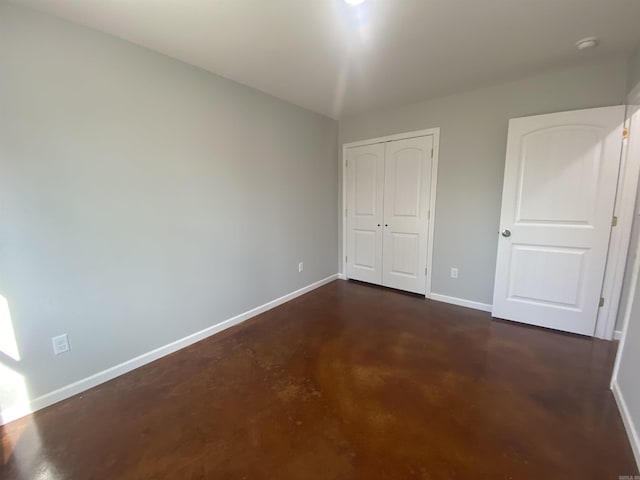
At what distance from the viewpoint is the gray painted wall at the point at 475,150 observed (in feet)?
7.76

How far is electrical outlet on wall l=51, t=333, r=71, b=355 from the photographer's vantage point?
1.71 m

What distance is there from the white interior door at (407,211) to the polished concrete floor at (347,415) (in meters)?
1.13

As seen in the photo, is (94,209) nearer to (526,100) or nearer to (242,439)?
(242,439)

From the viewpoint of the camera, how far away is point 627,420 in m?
1.48

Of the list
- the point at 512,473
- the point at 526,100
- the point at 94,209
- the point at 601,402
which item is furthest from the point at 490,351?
the point at 94,209

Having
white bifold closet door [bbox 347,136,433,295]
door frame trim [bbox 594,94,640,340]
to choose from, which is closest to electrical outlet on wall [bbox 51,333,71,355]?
white bifold closet door [bbox 347,136,433,295]

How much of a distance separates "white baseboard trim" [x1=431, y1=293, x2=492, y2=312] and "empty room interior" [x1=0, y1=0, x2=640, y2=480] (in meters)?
0.03

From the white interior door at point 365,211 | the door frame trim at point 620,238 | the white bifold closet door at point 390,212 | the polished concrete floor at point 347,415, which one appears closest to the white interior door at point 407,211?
the white bifold closet door at point 390,212

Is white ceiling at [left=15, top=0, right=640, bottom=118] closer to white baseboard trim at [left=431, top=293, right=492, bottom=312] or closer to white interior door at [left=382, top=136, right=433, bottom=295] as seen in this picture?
white interior door at [left=382, top=136, right=433, bottom=295]

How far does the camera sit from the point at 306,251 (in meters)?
3.54

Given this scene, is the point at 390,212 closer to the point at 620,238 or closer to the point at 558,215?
the point at 558,215

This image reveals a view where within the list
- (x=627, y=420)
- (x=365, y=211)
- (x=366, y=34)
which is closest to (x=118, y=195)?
(x=366, y=34)

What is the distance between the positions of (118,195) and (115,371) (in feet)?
4.22

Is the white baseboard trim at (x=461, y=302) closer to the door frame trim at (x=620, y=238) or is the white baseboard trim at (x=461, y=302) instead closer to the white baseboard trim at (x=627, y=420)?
the door frame trim at (x=620, y=238)
